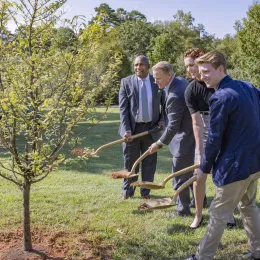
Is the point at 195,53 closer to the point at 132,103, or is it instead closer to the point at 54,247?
the point at 132,103

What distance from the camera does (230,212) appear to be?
3.09 meters

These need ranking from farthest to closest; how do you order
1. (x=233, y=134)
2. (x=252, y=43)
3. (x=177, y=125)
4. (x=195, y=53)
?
(x=252, y=43)
(x=177, y=125)
(x=195, y=53)
(x=233, y=134)

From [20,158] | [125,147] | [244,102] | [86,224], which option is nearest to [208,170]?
[244,102]

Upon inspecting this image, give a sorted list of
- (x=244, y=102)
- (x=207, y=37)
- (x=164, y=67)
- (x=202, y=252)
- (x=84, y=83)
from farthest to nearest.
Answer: (x=207, y=37) → (x=164, y=67) → (x=84, y=83) → (x=202, y=252) → (x=244, y=102)

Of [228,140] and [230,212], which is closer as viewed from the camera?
[228,140]

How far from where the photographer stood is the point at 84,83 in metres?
3.47

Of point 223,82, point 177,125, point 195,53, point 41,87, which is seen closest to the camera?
point 223,82

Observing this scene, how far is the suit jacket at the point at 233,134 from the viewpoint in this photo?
2848 mm

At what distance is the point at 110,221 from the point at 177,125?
141cm

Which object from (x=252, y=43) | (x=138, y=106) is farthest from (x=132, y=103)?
(x=252, y=43)

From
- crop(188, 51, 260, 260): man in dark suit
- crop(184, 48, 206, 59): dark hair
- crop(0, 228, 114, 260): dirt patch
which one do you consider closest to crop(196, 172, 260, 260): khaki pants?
crop(188, 51, 260, 260): man in dark suit

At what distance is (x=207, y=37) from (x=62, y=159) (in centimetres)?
4223

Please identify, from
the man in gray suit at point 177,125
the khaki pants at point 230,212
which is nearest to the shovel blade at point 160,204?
the khaki pants at point 230,212

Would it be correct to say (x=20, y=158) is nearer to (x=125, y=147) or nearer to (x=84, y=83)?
(x=84, y=83)
